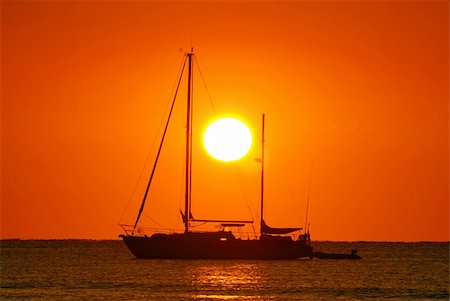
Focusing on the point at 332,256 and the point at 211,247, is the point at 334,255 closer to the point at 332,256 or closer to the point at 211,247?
the point at 332,256

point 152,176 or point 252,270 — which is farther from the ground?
point 152,176

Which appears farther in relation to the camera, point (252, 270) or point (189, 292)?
point (252, 270)

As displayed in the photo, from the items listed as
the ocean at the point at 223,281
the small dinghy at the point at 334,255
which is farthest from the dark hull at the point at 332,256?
the ocean at the point at 223,281

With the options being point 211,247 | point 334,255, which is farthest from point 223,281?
point 334,255

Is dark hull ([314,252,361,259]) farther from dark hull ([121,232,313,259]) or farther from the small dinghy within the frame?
dark hull ([121,232,313,259])

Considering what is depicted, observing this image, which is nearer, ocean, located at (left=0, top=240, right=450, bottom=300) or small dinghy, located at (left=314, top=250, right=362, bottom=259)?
ocean, located at (left=0, top=240, right=450, bottom=300)

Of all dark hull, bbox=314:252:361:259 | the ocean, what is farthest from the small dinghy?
the ocean

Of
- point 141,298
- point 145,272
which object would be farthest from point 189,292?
point 145,272

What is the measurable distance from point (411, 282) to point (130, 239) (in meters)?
31.0

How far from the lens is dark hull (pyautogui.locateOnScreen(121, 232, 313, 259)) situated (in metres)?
97.9

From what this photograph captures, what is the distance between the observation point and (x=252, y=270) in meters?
91.0

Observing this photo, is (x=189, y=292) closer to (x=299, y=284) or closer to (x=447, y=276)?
(x=299, y=284)

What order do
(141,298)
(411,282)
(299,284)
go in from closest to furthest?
1. (141,298)
2. (299,284)
3. (411,282)

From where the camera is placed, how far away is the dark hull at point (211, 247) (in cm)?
9794
